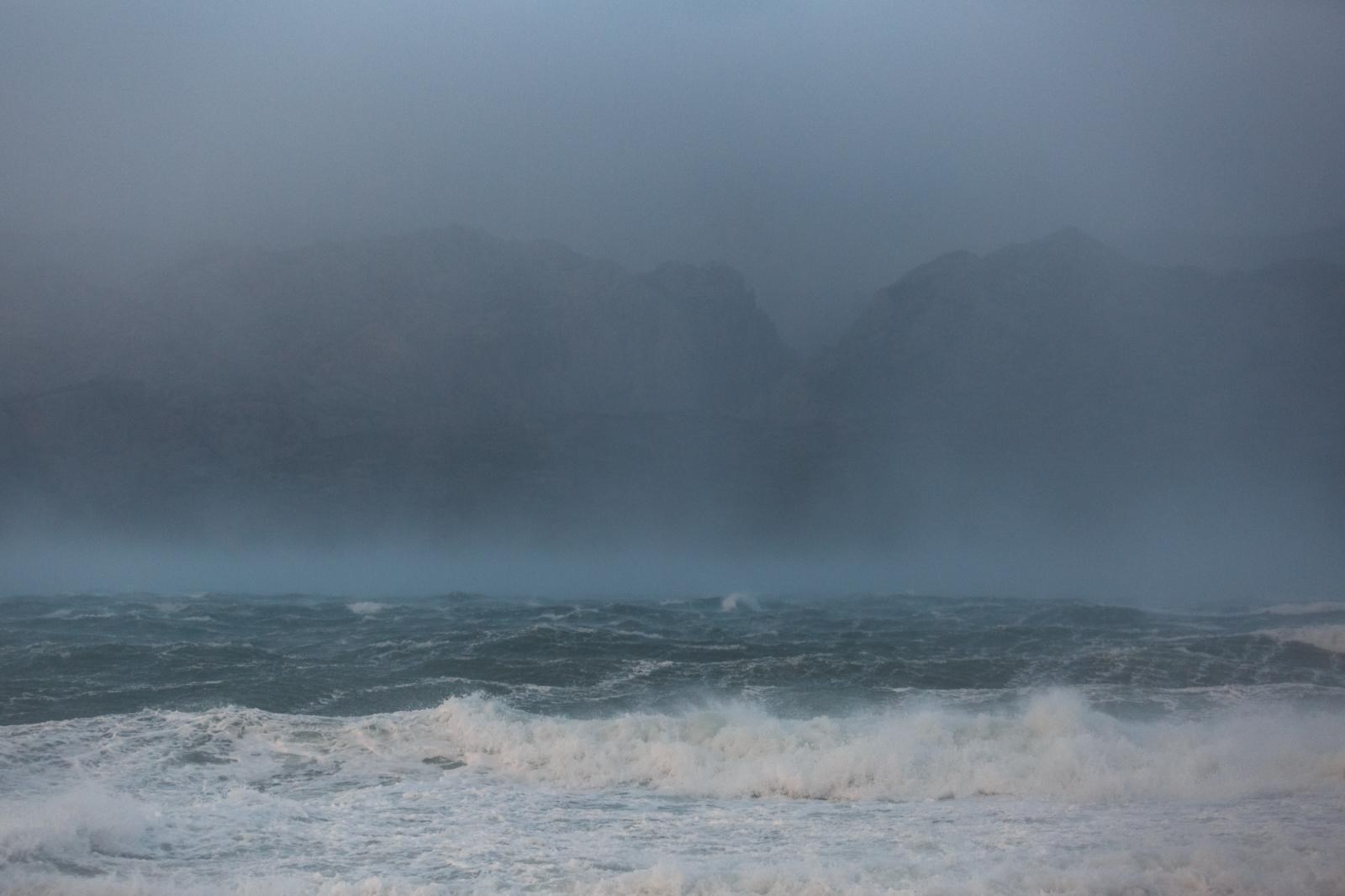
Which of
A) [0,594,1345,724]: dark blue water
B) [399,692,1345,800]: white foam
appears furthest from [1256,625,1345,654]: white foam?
[399,692,1345,800]: white foam

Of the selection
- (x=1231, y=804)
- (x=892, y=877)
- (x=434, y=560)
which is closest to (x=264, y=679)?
(x=892, y=877)

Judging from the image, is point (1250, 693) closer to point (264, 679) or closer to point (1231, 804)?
point (1231, 804)

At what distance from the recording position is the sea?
816 centimetres

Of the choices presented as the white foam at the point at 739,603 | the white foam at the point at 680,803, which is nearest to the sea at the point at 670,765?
the white foam at the point at 680,803

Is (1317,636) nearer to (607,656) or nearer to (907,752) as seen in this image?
(907,752)

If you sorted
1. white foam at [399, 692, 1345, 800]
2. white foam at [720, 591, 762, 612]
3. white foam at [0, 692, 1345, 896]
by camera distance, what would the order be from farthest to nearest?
white foam at [720, 591, 762, 612] → white foam at [399, 692, 1345, 800] → white foam at [0, 692, 1345, 896]

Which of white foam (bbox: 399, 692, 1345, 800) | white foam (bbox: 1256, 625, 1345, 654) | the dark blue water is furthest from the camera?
white foam (bbox: 1256, 625, 1345, 654)

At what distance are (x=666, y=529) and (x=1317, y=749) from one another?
114 ft

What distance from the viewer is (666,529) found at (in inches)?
1784

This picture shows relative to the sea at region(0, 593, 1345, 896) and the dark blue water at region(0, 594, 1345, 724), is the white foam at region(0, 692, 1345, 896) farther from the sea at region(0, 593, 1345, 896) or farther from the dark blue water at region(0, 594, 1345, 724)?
the dark blue water at region(0, 594, 1345, 724)

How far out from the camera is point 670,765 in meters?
11.5

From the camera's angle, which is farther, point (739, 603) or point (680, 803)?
point (739, 603)

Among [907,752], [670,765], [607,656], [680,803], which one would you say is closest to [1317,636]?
[907,752]

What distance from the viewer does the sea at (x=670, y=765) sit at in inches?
321
